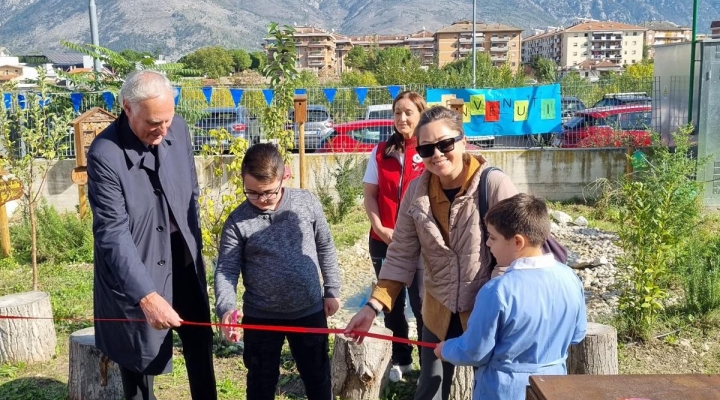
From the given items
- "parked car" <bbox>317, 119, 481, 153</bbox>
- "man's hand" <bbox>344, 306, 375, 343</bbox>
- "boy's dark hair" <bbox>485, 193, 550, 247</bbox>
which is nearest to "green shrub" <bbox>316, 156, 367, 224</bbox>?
"parked car" <bbox>317, 119, 481, 153</bbox>

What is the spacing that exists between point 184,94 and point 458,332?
40.5 ft

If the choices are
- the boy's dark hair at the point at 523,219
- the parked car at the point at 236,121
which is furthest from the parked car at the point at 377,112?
the boy's dark hair at the point at 523,219

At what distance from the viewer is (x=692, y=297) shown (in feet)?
18.2

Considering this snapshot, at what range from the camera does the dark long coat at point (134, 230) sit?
296 centimetres

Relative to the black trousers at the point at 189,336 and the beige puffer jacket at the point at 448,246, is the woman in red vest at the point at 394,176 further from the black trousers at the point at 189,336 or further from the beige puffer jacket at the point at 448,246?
the black trousers at the point at 189,336

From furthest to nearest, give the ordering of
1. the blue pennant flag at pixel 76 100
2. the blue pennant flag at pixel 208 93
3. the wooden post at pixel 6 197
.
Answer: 1. the blue pennant flag at pixel 208 93
2. the blue pennant flag at pixel 76 100
3. the wooden post at pixel 6 197

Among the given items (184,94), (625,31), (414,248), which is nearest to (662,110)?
(184,94)

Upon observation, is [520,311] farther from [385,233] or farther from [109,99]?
[109,99]

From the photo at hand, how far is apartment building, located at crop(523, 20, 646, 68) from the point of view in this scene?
171m

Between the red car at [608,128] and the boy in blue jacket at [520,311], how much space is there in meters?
10.5

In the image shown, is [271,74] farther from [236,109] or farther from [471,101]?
[471,101]

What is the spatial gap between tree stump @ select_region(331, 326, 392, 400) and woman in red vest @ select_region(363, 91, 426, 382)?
0.26 meters

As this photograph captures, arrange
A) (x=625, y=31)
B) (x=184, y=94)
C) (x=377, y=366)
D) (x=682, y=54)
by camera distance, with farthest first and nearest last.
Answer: (x=625, y=31), (x=184, y=94), (x=682, y=54), (x=377, y=366)

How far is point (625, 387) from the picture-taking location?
2.14 metres
